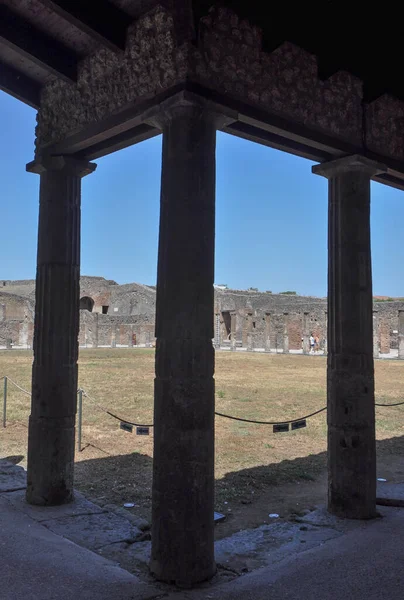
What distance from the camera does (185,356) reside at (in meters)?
3.68

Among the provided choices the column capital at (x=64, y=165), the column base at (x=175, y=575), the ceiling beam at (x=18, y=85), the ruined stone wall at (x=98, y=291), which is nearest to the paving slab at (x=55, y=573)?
the column base at (x=175, y=575)

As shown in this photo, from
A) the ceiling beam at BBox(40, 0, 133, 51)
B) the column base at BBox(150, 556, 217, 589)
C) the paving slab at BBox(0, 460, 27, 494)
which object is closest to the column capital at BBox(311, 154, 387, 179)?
the ceiling beam at BBox(40, 0, 133, 51)

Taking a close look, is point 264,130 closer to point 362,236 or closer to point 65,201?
point 362,236

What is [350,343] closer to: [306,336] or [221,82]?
[221,82]

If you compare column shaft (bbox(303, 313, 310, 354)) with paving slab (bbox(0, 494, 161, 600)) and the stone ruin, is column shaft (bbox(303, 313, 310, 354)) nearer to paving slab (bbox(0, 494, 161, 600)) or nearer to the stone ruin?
the stone ruin

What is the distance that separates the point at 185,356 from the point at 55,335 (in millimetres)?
2052

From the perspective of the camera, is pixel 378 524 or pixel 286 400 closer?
pixel 378 524

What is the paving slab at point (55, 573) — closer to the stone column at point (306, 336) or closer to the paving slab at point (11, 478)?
the paving slab at point (11, 478)

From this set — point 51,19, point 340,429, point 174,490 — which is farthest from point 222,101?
point 340,429

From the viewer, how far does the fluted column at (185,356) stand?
3.60 m

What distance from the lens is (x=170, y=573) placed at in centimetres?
354

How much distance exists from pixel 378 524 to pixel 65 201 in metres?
4.23

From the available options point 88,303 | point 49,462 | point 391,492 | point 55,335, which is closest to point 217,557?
point 49,462

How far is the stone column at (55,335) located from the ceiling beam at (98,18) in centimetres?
138
